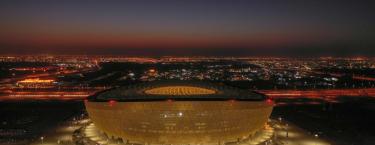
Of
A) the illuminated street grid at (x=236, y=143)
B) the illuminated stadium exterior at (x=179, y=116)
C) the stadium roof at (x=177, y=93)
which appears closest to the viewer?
the illuminated stadium exterior at (x=179, y=116)

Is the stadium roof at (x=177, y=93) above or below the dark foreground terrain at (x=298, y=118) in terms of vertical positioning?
above

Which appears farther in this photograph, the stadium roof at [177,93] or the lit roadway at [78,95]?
the lit roadway at [78,95]

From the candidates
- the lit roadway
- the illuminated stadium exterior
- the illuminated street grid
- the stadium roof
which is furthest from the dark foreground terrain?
the stadium roof

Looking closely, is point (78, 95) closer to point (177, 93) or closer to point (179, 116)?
point (177, 93)

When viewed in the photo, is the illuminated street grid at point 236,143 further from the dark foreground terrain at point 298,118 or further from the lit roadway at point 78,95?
the lit roadway at point 78,95

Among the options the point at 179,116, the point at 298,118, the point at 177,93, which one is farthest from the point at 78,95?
the point at 298,118

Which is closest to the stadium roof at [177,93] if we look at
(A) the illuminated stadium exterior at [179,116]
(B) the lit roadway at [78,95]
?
(A) the illuminated stadium exterior at [179,116]
